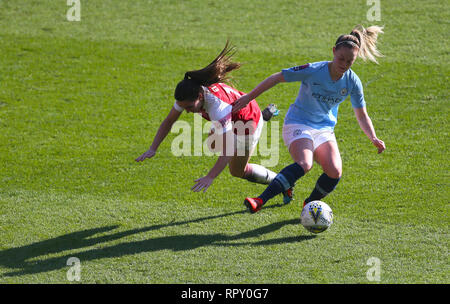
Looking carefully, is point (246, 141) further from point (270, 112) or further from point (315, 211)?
point (315, 211)

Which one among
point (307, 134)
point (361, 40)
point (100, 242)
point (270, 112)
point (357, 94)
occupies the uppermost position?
point (361, 40)

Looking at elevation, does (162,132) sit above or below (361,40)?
below

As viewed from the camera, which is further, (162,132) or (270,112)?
(270,112)

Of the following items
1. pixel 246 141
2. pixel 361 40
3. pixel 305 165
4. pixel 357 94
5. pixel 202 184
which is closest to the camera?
pixel 202 184

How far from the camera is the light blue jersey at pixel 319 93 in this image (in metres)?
5.96

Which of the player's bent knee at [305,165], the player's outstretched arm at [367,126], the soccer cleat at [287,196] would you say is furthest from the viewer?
the soccer cleat at [287,196]

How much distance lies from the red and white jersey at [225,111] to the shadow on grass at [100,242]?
108 cm

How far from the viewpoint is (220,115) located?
5770 millimetres

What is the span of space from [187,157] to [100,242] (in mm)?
2387

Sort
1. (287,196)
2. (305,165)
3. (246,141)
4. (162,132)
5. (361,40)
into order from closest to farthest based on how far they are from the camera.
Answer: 1. (305,165)
2. (361,40)
3. (162,132)
4. (246,141)
5. (287,196)

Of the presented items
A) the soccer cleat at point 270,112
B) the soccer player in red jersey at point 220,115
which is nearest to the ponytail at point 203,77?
the soccer player in red jersey at point 220,115

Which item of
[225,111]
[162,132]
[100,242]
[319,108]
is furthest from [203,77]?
[100,242]

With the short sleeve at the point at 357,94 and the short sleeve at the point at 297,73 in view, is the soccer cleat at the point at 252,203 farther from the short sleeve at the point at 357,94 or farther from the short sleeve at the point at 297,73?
the short sleeve at the point at 357,94
